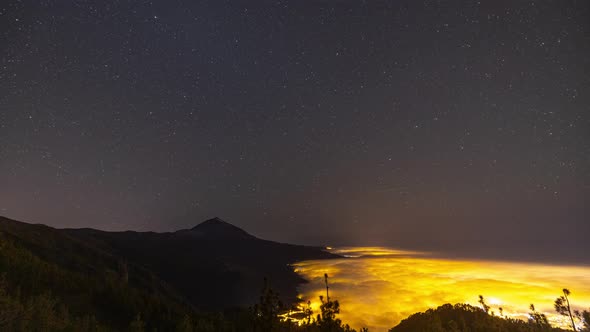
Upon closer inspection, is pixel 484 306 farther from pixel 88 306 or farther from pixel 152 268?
pixel 152 268

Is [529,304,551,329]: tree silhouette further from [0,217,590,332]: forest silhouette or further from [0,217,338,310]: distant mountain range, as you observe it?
[0,217,338,310]: distant mountain range

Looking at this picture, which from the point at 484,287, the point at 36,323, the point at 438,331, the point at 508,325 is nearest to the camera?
the point at 36,323

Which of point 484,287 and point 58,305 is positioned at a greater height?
point 58,305

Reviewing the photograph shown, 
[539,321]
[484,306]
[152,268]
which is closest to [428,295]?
[484,306]

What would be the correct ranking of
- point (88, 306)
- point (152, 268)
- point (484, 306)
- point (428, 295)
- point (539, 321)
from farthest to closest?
1. point (152, 268)
2. point (428, 295)
3. point (484, 306)
4. point (539, 321)
5. point (88, 306)

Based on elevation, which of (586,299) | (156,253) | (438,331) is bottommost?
(586,299)

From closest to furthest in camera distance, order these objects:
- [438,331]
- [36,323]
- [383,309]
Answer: [36,323]
[438,331]
[383,309]

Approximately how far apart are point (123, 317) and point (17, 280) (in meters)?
8.34

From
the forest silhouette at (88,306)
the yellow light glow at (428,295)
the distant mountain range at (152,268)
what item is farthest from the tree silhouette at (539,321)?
the distant mountain range at (152,268)

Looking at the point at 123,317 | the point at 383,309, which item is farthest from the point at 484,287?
the point at 123,317

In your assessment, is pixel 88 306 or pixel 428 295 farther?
pixel 428 295

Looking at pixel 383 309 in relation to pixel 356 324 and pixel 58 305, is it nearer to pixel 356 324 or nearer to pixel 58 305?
pixel 356 324

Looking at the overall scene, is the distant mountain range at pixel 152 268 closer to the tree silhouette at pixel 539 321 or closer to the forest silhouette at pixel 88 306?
the forest silhouette at pixel 88 306

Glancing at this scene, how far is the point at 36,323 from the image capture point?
1293cm
